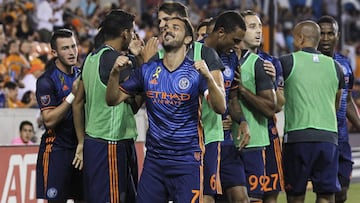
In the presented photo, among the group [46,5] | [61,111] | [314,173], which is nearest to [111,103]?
[61,111]

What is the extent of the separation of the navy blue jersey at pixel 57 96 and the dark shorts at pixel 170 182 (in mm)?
1769

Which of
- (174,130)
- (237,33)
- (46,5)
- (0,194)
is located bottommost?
(0,194)

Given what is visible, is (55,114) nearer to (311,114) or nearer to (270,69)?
(270,69)

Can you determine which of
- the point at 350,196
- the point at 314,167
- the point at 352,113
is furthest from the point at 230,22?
the point at 350,196

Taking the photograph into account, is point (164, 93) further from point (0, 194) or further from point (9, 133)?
point (9, 133)

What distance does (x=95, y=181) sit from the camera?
29.6 feet

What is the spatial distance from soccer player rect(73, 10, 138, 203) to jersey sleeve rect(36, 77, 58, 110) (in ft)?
1.77

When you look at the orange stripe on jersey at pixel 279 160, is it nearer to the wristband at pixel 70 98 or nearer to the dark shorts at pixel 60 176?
the dark shorts at pixel 60 176

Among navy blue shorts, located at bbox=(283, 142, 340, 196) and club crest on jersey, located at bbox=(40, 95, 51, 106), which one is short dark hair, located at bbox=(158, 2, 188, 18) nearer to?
club crest on jersey, located at bbox=(40, 95, 51, 106)

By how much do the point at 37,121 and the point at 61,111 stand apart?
5.45 meters

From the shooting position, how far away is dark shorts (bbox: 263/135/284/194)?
1010 centimetres

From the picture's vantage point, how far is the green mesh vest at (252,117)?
9711mm

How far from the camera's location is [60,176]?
31.7 ft

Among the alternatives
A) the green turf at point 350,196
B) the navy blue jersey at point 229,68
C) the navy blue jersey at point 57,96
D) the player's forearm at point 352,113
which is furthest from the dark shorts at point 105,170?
the green turf at point 350,196
